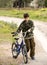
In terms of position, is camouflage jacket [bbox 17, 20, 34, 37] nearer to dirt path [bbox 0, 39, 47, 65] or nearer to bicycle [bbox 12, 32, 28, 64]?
bicycle [bbox 12, 32, 28, 64]

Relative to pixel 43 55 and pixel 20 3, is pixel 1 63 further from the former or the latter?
pixel 20 3

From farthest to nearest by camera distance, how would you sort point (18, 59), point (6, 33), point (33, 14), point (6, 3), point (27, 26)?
point (6, 3)
point (33, 14)
point (6, 33)
point (18, 59)
point (27, 26)

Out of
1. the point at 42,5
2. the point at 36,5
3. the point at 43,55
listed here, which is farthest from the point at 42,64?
the point at 36,5

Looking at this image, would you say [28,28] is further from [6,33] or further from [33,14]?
[33,14]

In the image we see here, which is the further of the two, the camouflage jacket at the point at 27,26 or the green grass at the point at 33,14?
the green grass at the point at 33,14

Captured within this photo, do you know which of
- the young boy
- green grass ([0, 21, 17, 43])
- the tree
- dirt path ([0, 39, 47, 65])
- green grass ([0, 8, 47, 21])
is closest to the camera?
dirt path ([0, 39, 47, 65])

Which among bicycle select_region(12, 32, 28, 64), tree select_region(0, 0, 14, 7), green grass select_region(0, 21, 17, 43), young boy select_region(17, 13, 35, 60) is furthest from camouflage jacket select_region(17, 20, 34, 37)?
tree select_region(0, 0, 14, 7)

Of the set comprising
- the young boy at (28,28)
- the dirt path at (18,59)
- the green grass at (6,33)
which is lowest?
the green grass at (6,33)

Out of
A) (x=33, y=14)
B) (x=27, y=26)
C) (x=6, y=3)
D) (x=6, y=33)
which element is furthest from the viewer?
(x=6, y=3)

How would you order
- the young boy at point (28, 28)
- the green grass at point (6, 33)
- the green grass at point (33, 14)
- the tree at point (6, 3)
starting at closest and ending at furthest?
the young boy at point (28, 28) → the green grass at point (6, 33) → the green grass at point (33, 14) → the tree at point (6, 3)

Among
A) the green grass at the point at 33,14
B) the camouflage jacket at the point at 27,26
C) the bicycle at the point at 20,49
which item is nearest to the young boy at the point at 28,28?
the camouflage jacket at the point at 27,26

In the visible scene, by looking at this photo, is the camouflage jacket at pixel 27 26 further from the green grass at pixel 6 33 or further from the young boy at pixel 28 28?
the green grass at pixel 6 33

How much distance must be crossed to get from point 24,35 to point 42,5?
65707 millimetres

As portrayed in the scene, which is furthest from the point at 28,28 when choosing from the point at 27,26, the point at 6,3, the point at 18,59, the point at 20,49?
the point at 6,3
